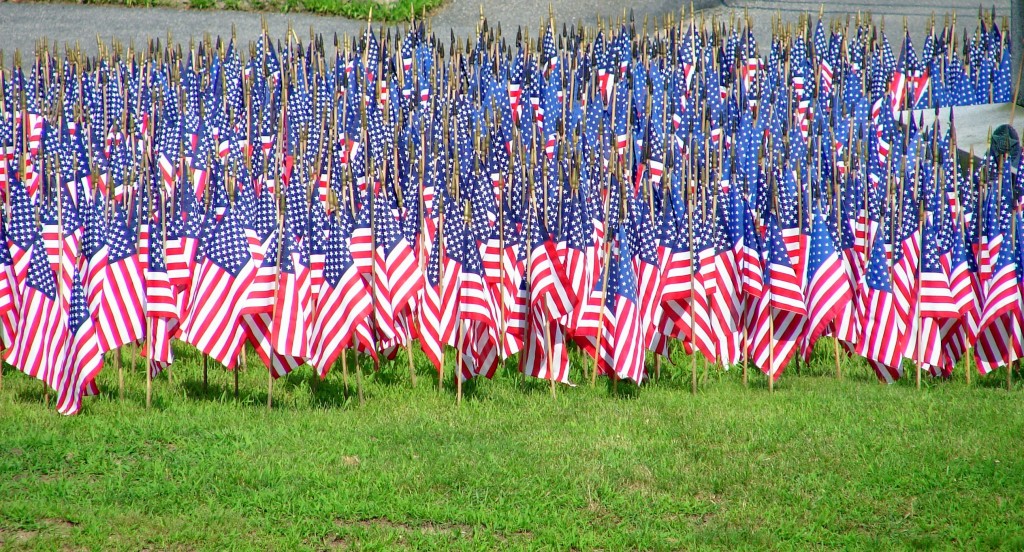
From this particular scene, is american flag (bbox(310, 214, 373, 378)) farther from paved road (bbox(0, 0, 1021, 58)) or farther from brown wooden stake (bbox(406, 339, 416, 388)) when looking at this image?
paved road (bbox(0, 0, 1021, 58))

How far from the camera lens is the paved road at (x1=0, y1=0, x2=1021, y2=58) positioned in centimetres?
2283

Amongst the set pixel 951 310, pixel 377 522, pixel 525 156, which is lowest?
pixel 377 522

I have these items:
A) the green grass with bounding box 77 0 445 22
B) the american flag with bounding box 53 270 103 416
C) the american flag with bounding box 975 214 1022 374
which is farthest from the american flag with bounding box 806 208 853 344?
the green grass with bounding box 77 0 445 22

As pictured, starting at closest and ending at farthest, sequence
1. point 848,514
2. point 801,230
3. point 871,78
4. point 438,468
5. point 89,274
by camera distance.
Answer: point 848,514, point 438,468, point 89,274, point 801,230, point 871,78

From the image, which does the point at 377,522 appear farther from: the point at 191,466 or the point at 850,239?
the point at 850,239

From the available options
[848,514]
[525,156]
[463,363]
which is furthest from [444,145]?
[848,514]

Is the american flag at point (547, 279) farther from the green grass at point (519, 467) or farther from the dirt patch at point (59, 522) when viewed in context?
the dirt patch at point (59, 522)

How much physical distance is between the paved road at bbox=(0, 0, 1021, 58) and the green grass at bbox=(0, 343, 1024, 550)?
12904mm

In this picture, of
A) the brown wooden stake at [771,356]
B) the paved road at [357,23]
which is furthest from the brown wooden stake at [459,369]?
the paved road at [357,23]

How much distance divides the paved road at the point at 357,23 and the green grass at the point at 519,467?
12904mm

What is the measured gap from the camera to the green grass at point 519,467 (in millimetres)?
8219

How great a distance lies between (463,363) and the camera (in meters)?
11.1

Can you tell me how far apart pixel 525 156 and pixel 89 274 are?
4305mm

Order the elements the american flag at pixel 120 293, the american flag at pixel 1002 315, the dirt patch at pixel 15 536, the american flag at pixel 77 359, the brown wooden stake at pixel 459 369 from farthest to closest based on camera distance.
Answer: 1. the american flag at pixel 1002 315
2. the brown wooden stake at pixel 459 369
3. the american flag at pixel 120 293
4. the american flag at pixel 77 359
5. the dirt patch at pixel 15 536
